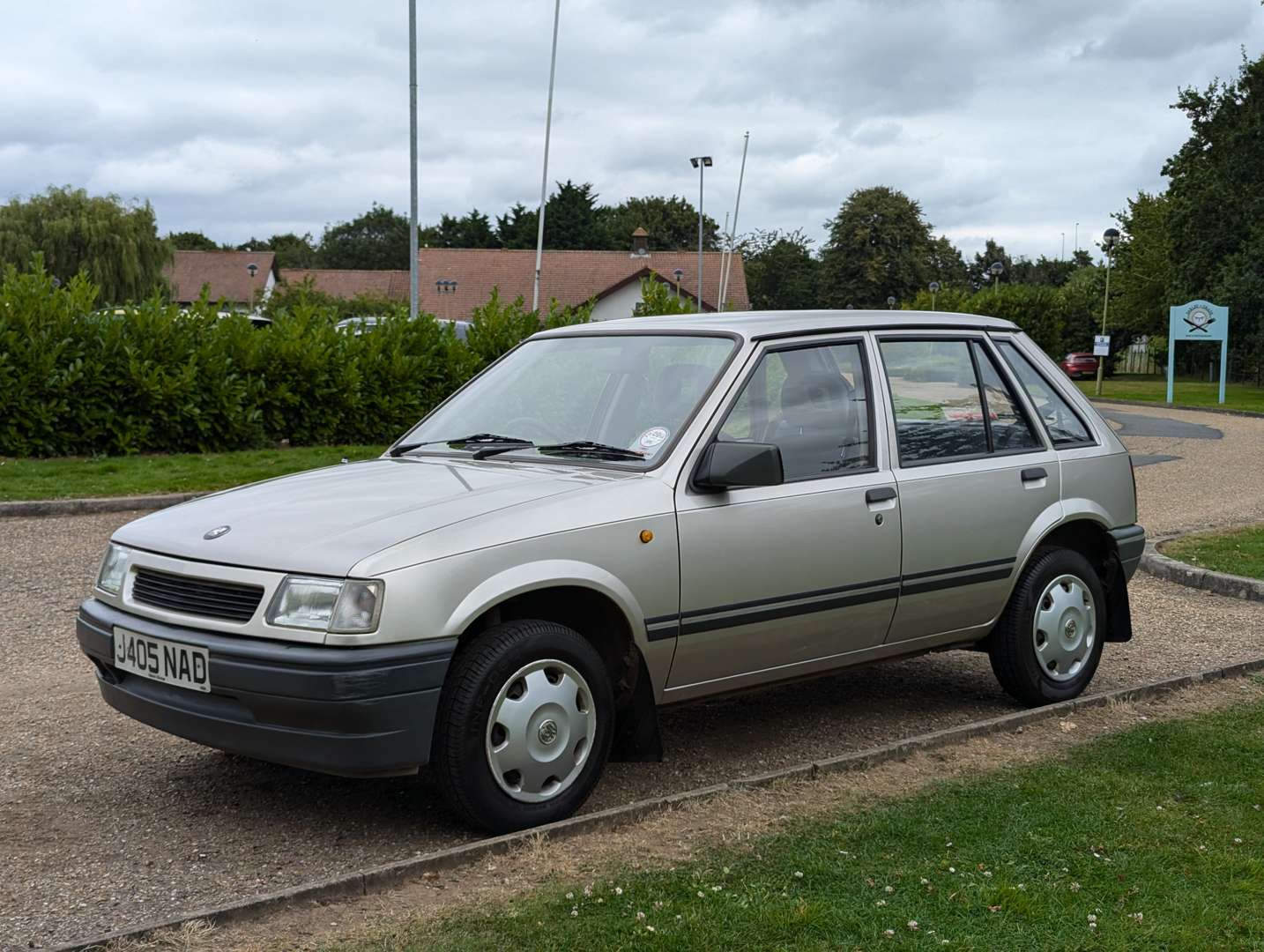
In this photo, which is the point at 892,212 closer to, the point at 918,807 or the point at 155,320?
the point at 155,320

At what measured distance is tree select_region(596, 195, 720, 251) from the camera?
11469cm

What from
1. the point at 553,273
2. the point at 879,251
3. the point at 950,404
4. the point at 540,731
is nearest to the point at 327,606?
the point at 540,731

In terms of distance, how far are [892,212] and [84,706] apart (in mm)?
101118

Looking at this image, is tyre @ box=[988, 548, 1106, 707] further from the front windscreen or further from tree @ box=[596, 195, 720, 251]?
tree @ box=[596, 195, 720, 251]

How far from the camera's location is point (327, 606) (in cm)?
434

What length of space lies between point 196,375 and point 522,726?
14.1 metres

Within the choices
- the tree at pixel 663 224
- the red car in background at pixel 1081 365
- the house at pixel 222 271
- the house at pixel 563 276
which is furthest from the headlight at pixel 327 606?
the tree at pixel 663 224

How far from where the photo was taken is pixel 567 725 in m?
4.77

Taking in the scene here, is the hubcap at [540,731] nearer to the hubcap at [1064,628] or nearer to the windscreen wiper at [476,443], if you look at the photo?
the windscreen wiper at [476,443]

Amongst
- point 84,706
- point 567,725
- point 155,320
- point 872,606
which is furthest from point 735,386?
point 155,320

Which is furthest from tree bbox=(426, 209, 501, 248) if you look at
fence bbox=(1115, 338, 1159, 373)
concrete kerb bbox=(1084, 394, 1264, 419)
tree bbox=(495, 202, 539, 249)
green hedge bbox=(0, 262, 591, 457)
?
green hedge bbox=(0, 262, 591, 457)

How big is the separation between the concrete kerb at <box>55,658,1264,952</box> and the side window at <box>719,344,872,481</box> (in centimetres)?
111

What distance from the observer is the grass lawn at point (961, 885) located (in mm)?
3854

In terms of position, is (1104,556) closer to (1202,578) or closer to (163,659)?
(1202,578)
